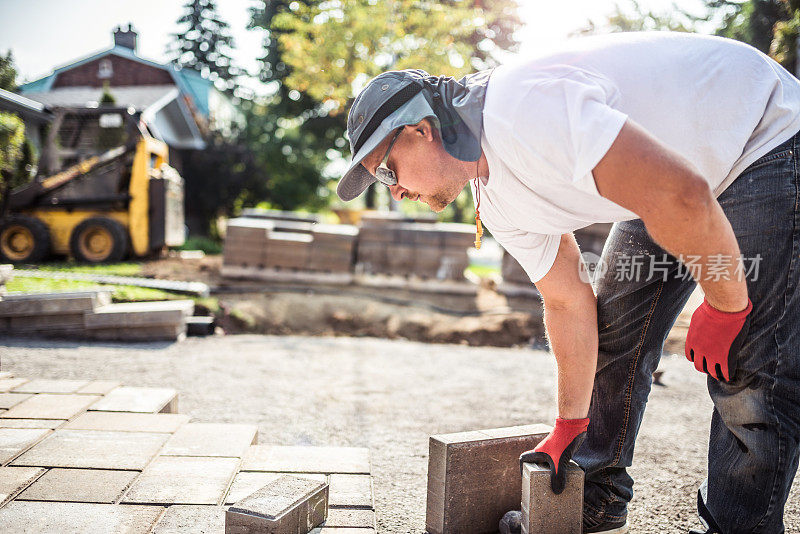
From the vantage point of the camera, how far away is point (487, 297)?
856cm

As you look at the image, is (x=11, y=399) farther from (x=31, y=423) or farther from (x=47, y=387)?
(x=31, y=423)

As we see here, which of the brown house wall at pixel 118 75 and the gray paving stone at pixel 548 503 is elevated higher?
the brown house wall at pixel 118 75

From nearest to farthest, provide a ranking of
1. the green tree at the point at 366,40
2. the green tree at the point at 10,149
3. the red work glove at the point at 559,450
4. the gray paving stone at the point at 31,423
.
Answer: the red work glove at the point at 559,450, the gray paving stone at the point at 31,423, the green tree at the point at 10,149, the green tree at the point at 366,40

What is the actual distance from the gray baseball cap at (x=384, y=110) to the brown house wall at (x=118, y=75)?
19.7 metres

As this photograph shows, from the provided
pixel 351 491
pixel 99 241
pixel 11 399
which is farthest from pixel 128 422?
pixel 99 241

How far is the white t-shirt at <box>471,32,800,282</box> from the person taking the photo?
1.32 meters

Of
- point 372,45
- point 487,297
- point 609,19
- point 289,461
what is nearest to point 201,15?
point 372,45

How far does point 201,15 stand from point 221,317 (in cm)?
2008

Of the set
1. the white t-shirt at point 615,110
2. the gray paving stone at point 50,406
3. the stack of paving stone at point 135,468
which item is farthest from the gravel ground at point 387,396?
the white t-shirt at point 615,110

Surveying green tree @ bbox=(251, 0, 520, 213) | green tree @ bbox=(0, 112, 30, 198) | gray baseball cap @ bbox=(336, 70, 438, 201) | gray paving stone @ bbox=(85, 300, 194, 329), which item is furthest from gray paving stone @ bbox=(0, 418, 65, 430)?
green tree @ bbox=(251, 0, 520, 213)

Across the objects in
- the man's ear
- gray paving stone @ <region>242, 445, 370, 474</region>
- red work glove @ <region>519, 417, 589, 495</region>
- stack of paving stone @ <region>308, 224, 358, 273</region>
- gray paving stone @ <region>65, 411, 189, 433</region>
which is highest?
the man's ear

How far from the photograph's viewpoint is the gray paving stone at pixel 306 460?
214 centimetres

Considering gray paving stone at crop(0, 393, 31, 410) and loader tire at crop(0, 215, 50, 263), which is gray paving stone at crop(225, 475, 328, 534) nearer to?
gray paving stone at crop(0, 393, 31, 410)

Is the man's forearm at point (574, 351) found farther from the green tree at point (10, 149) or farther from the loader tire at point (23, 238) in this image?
the green tree at point (10, 149)
